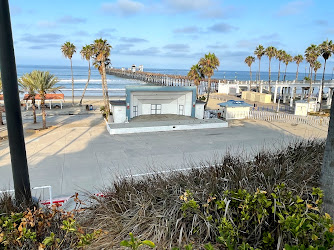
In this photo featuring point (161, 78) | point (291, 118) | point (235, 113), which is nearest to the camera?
point (291, 118)

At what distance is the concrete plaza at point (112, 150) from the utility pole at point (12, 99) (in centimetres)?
388

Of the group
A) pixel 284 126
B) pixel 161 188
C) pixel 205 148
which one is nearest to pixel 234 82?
pixel 284 126

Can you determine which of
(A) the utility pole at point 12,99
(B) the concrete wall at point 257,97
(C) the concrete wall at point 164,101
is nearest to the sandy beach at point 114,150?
(A) the utility pole at point 12,99

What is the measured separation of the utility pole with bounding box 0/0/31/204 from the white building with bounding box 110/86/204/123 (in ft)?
61.1

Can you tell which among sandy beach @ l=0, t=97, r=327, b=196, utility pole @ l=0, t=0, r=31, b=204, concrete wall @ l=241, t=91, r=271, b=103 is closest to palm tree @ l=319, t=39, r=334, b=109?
concrete wall @ l=241, t=91, r=271, b=103

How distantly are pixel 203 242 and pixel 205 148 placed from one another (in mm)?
12377

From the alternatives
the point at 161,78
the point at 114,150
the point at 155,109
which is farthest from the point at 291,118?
the point at 161,78

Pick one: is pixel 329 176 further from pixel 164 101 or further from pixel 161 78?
pixel 161 78

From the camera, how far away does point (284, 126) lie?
23.4 m

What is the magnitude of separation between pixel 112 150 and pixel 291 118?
18.4 m

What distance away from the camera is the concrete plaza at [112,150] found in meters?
11.0

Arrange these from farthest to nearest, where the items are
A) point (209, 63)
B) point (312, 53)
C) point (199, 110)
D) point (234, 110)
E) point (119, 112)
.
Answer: point (312, 53)
point (209, 63)
point (234, 110)
point (199, 110)
point (119, 112)

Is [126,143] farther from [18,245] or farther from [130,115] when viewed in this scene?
[18,245]

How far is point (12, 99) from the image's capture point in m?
4.04
